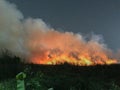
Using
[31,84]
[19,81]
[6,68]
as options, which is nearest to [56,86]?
[31,84]

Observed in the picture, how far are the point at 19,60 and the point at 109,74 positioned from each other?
3055 mm

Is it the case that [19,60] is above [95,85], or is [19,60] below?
above

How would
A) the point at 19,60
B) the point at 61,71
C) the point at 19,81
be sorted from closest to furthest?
the point at 19,81
the point at 61,71
the point at 19,60

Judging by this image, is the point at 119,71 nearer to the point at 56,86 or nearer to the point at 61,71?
the point at 61,71

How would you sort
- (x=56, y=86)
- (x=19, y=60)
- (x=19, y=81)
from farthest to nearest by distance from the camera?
(x=19, y=60)
(x=56, y=86)
(x=19, y=81)

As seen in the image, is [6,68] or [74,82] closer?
[74,82]

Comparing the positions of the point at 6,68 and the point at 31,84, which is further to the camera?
the point at 6,68

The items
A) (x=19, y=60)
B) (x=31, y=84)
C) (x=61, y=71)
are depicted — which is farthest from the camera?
(x=19, y=60)

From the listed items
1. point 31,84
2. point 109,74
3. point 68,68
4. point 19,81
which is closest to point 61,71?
point 68,68

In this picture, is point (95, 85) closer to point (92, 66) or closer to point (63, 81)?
point (63, 81)

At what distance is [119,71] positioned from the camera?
11969 mm

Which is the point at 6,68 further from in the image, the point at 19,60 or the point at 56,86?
the point at 56,86

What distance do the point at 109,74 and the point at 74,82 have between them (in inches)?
125

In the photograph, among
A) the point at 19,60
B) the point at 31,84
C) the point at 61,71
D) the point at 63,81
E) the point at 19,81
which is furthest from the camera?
the point at 19,60
